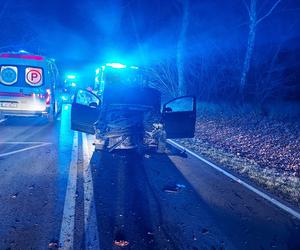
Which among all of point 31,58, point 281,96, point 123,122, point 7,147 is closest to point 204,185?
point 123,122

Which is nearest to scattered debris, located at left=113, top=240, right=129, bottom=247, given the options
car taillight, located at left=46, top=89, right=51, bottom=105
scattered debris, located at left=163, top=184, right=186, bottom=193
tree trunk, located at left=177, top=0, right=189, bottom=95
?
scattered debris, located at left=163, top=184, right=186, bottom=193

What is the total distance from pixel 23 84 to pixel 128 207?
29.1ft

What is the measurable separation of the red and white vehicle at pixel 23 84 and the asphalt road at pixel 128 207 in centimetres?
438

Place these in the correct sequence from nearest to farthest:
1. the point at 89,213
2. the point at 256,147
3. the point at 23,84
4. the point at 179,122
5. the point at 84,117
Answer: the point at 89,213
the point at 84,117
the point at 179,122
the point at 256,147
the point at 23,84

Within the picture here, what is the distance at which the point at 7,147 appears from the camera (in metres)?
8.48

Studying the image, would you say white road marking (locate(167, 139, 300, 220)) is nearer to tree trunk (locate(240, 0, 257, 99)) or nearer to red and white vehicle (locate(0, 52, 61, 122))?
red and white vehicle (locate(0, 52, 61, 122))

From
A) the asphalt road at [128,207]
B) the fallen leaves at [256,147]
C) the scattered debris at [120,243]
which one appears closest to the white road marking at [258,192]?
the asphalt road at [128,207]

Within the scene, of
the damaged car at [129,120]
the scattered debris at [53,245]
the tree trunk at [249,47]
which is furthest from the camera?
the tree trunk at [249,47]

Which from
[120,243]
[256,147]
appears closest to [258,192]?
[120,243]

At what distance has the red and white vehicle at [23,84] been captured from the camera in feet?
38.9

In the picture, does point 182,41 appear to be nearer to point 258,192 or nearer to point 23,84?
point 23,84

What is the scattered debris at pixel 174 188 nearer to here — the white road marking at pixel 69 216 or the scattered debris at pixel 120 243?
the white road marking at pixel 69 216

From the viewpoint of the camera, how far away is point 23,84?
1203cm

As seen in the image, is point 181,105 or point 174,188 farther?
point 181,105
